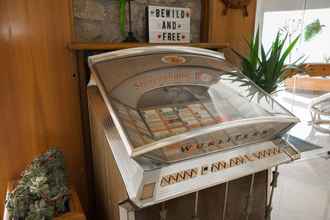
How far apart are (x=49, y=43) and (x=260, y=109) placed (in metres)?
1.01

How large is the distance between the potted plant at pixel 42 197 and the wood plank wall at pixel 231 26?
1196 millimetres

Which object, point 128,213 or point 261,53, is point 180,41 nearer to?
point 261,53

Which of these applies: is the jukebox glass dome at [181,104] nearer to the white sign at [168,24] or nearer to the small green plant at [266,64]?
the white sign at [168,24]

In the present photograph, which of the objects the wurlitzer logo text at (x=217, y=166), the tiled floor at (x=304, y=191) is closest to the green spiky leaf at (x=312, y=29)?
the tiled floor at (x=304, y=191)

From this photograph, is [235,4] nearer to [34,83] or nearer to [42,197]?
[34,83]

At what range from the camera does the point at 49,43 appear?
1.15 metres

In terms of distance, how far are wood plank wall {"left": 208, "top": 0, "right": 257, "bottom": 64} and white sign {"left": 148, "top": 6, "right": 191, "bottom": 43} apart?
185mm

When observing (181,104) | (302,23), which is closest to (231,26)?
(181,104)

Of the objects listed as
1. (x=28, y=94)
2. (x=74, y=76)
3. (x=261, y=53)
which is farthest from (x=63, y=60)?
(x=261, y=53)

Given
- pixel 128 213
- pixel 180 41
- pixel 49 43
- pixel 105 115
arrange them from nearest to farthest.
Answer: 1. pixel 128 213
2. pixel 105 115
3. pixel 49 43
4. pixel 180 41

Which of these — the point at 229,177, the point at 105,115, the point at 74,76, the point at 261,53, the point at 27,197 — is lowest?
the point at 27,197

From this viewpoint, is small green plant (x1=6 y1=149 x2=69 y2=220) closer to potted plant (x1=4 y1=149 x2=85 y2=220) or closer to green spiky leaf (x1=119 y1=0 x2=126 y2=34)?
potted plant (x1=4 y1=149 x2=85 y2=220)

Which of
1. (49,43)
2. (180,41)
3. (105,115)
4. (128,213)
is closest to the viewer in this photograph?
(128,213)

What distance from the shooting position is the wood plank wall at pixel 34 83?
108 centimetres
